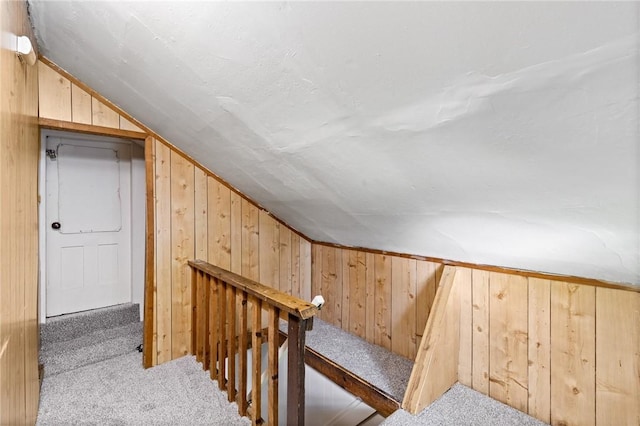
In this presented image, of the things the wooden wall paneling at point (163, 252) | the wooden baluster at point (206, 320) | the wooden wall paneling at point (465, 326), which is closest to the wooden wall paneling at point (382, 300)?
the wooden wall paneling at point (465, 326)

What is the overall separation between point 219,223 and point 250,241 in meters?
0.32

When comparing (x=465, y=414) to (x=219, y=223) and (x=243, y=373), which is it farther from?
(x=219, y=223)

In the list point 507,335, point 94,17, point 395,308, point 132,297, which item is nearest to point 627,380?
point 507,335

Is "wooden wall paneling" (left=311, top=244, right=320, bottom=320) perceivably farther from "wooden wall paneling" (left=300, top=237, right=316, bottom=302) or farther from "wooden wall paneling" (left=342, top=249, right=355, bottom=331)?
"wooden wall paneling" (left=342, top=249, right=355, bottom=331)

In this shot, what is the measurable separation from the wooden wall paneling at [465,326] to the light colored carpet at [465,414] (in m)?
0.13

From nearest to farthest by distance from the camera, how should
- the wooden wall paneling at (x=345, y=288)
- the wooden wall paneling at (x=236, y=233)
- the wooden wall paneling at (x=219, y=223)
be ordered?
the wooden wall paneling at (x=219, y=223)
the wooden wall paneling at (x=236, y=233)
the wooden wall paneling at (x=345, y=288)

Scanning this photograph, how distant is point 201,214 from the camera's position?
93.4 inches

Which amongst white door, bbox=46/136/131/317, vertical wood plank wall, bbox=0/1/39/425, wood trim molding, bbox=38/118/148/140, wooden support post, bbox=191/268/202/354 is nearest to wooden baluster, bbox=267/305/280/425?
vertical wood plank wall, bbox=0/1/39/425

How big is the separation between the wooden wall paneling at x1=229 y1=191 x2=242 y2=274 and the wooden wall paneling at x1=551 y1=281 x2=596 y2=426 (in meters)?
2.15

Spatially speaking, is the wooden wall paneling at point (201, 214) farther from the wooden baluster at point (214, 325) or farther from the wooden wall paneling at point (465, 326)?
Answer: the wooden wall paneling at point (465, 326)

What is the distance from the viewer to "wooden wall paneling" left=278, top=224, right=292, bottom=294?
2.86m

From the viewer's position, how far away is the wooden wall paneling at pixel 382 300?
2332 millimetres

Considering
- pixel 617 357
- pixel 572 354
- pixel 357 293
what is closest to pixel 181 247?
pixel 357 293

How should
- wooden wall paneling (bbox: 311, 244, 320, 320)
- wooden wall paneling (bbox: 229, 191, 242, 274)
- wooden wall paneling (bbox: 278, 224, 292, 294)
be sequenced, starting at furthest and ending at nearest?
wooden wall paneling (bbox: 311, 244, 320, 320) < wooden wall paneling (bbox: 278, 224, 292, 294) < wooden wall paneling (bbox: 229, 191, 242, 274)
